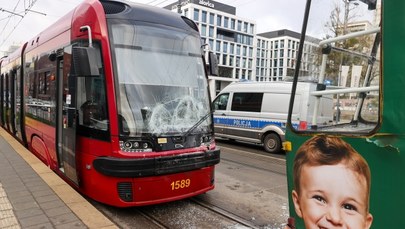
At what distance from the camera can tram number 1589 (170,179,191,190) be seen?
495cm

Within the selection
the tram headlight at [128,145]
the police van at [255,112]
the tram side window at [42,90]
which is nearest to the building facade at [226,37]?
the police van at [255,112]

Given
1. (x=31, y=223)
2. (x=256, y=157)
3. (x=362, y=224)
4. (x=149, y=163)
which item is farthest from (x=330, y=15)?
(x=256, y=157)

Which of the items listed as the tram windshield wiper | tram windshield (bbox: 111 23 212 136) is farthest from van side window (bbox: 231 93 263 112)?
the tram windshield wiper

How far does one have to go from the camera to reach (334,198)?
7.56ft

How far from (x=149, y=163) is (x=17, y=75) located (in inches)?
302

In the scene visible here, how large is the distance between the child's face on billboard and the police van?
27.1 ft

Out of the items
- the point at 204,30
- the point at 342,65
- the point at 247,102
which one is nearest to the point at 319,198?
the point at 342,65

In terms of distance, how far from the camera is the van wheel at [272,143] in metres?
11.2

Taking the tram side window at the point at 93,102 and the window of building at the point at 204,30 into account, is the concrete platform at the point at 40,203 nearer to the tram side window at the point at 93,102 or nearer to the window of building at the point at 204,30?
the tram side window at the point at 93,102

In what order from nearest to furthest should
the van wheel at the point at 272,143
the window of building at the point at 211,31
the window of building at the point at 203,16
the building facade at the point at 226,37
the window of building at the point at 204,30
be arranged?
1. the van wheel at the point at 272,143
2. the building facade at the point at 226,37
3. the window of building at the point at 203,16
4. the window of building at the point at 204,30
5. the window of building at the point at 211,31

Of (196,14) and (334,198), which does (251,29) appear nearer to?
(196,14)

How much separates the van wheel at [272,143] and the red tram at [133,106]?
19.0 feet

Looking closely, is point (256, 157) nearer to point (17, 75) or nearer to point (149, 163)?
point (149, 163)

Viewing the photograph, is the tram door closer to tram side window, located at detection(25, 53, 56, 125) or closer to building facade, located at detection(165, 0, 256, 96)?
tram side window, located at detection(25, 53, 56, 125)
